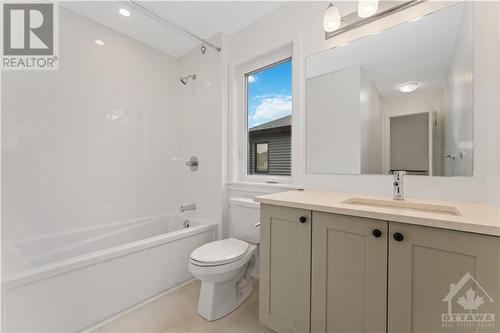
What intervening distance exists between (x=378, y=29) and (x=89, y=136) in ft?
8.37

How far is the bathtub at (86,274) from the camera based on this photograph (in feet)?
3.79

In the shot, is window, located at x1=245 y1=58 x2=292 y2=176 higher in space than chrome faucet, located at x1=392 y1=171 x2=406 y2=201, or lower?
higher

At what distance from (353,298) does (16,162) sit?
245cm

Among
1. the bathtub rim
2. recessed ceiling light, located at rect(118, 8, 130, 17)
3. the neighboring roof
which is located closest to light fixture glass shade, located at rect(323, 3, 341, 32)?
the neighboring roof

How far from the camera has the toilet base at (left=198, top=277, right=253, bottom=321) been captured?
146cm

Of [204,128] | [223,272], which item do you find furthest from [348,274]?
[204,128]

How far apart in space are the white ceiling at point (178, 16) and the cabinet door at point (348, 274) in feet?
6.18

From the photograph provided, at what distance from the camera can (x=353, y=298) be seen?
0.96 m

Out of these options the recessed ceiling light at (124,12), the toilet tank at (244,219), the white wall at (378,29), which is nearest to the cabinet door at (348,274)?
the white wall at (378,29)

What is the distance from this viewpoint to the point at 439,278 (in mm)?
778

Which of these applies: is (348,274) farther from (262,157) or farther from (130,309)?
(130,309)

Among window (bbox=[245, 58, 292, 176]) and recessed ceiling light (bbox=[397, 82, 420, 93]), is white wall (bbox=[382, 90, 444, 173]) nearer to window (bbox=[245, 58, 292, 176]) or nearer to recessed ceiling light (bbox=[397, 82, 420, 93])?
recessed ceiling light (bbox=[397, 82, 420, 93])

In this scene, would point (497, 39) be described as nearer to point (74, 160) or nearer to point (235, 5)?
point (235, 5)

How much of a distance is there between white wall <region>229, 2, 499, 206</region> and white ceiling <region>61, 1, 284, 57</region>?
0.43 ft
